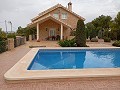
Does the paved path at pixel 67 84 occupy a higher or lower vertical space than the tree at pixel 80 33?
lower

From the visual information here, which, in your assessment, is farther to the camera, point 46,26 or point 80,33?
point 46,26

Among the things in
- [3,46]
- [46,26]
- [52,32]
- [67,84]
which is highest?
[46,26]

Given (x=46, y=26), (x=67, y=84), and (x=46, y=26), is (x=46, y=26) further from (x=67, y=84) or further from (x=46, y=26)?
(x=67, y=84)

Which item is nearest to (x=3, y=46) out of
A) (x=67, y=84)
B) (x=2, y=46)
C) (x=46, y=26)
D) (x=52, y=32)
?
(x=2, y=46)

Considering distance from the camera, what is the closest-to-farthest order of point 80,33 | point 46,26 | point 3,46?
point 3,46
point 80,33
point 46,26

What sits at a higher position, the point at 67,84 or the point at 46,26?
the point at 46,26

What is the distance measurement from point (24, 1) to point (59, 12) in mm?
9404

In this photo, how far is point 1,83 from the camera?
22.2 feet

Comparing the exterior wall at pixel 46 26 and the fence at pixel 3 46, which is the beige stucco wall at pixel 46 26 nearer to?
the exterior wall at pixel 46 26

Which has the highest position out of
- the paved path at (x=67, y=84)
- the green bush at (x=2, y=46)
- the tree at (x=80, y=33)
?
the tree at (x=80, y=33)

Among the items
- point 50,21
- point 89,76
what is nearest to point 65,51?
point 89,76

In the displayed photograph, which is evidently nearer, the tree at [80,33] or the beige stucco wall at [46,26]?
the tree at [80,33]

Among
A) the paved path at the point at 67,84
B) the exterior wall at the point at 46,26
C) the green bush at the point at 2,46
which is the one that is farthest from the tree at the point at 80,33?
the paved path at the point at 67,84

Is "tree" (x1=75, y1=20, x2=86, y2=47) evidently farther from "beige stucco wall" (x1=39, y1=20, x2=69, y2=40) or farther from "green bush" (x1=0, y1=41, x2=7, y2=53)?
"beige stucco wall" (x1=39, y1=20, x2=69, y2=40)
